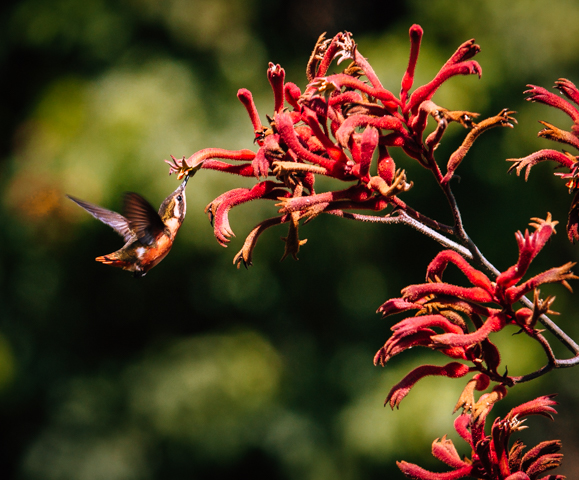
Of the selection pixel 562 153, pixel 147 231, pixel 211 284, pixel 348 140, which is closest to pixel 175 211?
pixel 147 231

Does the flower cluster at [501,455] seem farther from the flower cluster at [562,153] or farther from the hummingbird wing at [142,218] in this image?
the hummingbird wing at [142,218]

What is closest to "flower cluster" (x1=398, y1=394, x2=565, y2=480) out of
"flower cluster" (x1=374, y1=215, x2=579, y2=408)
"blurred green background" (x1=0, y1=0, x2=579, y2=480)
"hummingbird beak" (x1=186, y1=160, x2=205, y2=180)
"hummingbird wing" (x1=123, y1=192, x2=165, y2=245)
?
"flower cluster" (x1=374, y1=215, x2=579, y2=408)

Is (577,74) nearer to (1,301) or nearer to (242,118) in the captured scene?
(242,118)

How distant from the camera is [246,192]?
1522 mm

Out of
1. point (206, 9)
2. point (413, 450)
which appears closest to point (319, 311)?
point (413, 450)

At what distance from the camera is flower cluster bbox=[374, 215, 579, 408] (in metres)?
1.24

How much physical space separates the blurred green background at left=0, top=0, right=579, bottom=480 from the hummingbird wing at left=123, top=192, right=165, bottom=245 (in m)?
3.85

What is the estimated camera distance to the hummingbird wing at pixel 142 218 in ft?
6.21

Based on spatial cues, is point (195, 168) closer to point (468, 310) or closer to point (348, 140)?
point (348, 140)

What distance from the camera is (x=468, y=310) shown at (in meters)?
1.34

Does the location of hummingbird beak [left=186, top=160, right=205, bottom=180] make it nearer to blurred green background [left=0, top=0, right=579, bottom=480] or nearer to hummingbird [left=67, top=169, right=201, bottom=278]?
hummingbird [left=67, top=169, right=201, bottom=278]

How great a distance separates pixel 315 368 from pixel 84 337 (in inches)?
107

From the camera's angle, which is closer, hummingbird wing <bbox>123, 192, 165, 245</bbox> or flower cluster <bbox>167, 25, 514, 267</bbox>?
flower cluster <bbox>167, 25, 514, 267</bbox>

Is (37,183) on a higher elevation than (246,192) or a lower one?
lower
